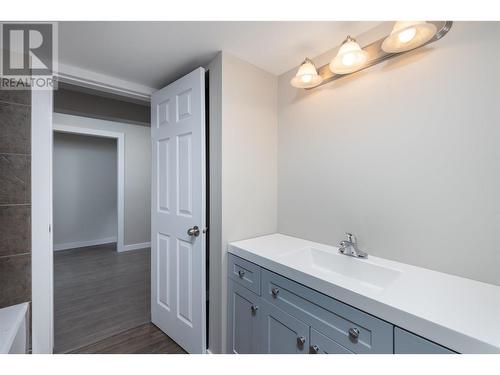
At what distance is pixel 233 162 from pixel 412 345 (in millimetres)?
1248

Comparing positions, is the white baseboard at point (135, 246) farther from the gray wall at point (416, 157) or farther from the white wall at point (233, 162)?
the gray wall at point (416, 157)

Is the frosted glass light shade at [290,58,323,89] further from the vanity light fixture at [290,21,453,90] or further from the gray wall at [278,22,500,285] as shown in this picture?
the gray wall at [278,22,500,285]

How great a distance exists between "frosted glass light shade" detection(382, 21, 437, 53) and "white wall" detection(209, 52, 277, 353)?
864mm

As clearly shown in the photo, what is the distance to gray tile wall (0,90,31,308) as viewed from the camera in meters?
1.36

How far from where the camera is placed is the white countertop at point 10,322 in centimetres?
106

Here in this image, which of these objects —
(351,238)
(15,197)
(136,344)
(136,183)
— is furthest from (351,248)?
(136,183)

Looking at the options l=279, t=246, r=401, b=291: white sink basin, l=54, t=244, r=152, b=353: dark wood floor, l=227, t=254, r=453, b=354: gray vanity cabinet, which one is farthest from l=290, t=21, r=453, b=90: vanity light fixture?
l=54, t=244, r=152, b=353: dark wood floor

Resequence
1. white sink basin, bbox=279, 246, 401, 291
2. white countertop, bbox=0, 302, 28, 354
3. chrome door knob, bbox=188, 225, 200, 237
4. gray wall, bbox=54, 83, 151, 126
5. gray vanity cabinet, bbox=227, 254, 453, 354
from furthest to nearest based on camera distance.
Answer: gray wall, bbox=54, 83, 151, 126 → chrome door knob, bbox=188, 225, 200, 237 → white sink basin, bbox=279, 246, 401, 291 → white countertop, bbox=0, 302, 28, 354 → gray vanity cabinet, bbox=227, 254, 453, 354

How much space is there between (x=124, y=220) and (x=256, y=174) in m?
3.26

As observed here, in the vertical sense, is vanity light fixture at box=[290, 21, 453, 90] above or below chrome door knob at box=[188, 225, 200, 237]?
above
